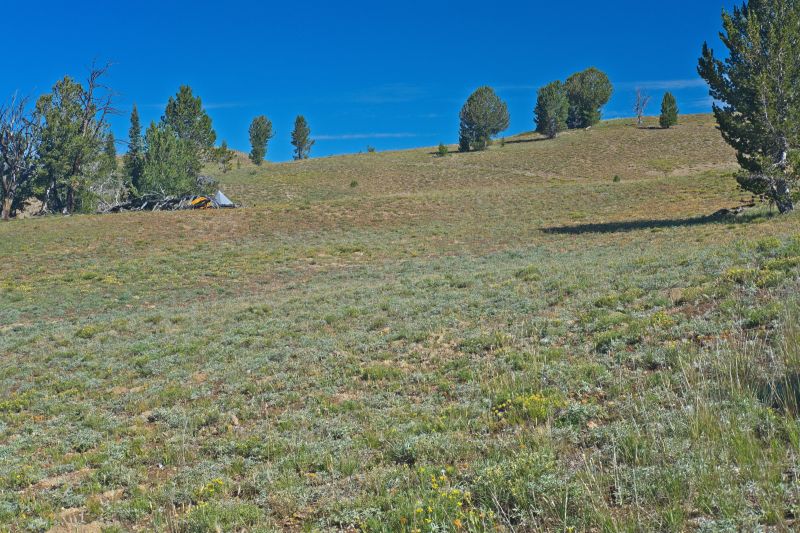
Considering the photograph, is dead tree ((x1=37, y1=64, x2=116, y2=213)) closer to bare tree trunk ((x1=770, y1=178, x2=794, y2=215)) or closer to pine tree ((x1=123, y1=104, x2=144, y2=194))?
pine tree ((x1=123, y1=104, x2=144, y2=194))

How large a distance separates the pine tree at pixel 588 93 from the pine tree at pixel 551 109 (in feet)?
24.6

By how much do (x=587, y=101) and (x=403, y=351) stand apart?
114 m

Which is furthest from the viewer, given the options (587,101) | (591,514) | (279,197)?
(587,101)

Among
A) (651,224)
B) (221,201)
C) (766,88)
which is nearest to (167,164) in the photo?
(221,201)

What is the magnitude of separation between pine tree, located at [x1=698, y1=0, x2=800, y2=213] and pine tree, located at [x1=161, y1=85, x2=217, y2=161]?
174 ft

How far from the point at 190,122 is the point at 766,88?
57.3 meters

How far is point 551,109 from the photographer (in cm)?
10125

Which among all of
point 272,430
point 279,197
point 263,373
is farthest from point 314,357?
point 279,197

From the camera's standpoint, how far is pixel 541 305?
13.6m

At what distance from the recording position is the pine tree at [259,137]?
357ft

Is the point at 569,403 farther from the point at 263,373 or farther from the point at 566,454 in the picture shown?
the point at 263,373

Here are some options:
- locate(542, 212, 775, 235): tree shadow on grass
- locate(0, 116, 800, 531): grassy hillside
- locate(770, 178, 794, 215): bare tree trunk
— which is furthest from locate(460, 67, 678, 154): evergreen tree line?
locate(0, 116, 800, 531): grassy hillside

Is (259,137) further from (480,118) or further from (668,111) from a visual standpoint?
(668,111)

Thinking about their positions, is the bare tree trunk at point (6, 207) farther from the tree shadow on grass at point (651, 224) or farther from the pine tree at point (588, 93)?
the pine tree at point (588, 93)
